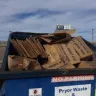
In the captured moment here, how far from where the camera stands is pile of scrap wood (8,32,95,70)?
4113 millimetres

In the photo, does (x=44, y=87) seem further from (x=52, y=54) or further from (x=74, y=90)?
(x=52, y=54)

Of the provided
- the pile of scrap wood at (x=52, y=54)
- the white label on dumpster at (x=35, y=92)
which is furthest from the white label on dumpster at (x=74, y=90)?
the pile of scrap wood at (x=52, y=54)

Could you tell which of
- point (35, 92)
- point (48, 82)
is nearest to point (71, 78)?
point (48, 82)

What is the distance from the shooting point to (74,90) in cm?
378

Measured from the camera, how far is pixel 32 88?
140 inches

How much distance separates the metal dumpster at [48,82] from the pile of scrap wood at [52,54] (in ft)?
1.00

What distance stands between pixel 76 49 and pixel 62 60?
1.36 ft

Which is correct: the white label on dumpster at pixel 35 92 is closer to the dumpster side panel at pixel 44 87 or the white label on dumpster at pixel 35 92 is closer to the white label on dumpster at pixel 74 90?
the dumpster side panel at pixel 44 87

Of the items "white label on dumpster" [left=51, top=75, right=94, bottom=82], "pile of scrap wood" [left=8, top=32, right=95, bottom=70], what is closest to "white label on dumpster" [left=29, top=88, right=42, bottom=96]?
"white label on dumpster" [left=51, top=75, right=94, bottom=82]

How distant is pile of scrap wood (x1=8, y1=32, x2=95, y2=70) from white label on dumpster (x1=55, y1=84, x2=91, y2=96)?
34 centimetres

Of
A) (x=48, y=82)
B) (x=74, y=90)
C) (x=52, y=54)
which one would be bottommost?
(x=74, y=90)

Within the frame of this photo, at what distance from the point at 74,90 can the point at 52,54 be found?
79 centimetres

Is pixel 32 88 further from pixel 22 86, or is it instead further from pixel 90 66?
pixel 90 66

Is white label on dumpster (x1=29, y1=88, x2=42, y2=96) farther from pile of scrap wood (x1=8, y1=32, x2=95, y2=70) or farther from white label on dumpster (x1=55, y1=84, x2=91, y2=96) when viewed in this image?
pile of scrap wood (x1=8, y1=32, x2=95, y2=70)
